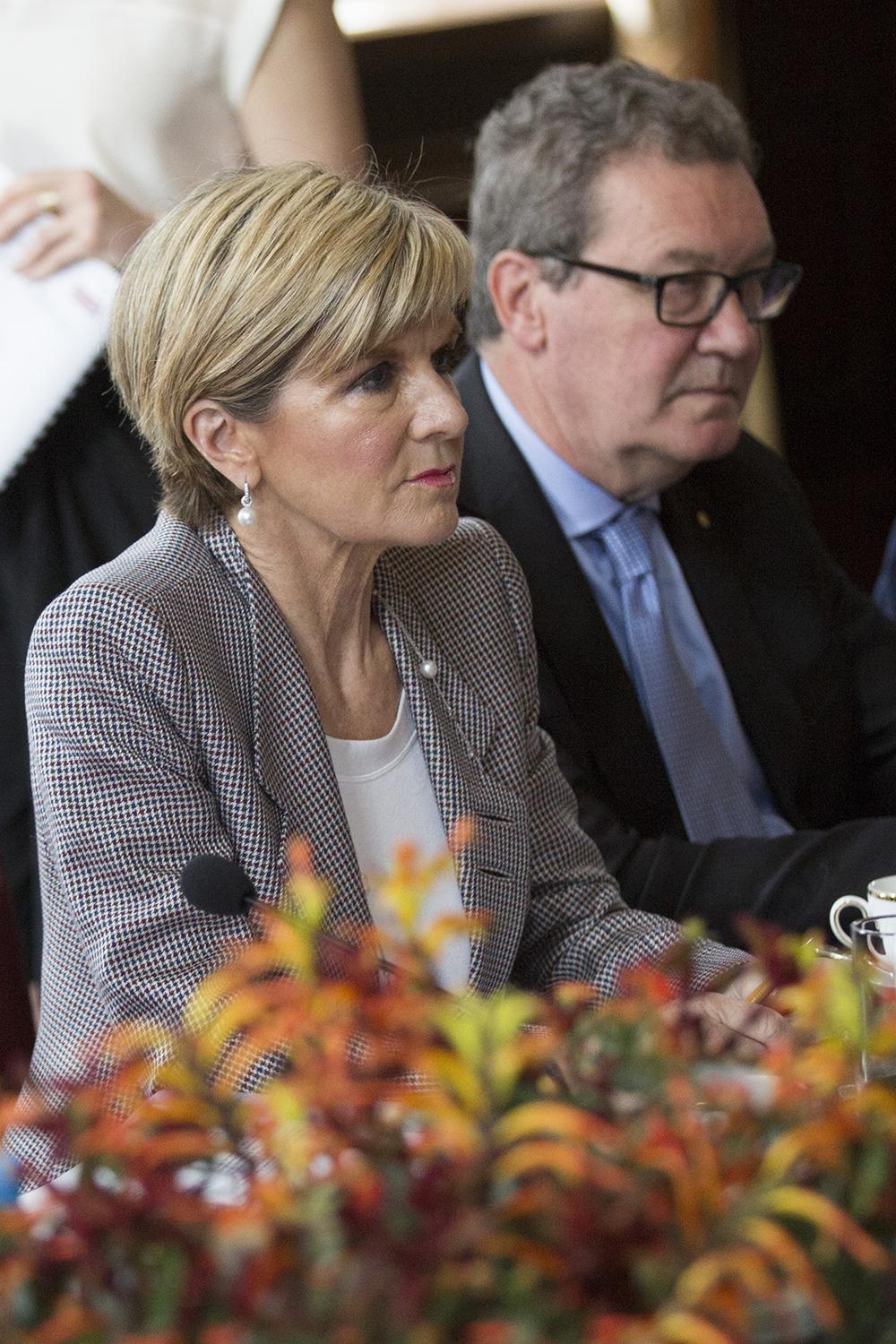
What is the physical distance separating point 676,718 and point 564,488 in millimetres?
352

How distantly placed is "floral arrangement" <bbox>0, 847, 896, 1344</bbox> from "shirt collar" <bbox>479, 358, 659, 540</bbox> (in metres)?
1.66

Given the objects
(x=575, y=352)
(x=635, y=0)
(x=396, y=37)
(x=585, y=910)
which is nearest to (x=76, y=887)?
(x=585, y=910)

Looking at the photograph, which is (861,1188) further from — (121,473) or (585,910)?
(121,473)

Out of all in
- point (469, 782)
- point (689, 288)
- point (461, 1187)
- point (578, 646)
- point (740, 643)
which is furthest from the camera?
point (740, 643)

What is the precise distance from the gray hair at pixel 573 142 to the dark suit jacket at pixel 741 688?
202 millimetres

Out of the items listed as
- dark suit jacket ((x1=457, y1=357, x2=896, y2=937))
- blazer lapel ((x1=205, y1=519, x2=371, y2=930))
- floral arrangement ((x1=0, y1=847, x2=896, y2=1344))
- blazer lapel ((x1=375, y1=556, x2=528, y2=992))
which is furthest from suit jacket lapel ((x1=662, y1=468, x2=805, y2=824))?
floral arrangement ((x1=0, y1=847, x2=896, y2=1344))

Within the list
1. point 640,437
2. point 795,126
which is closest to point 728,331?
point 640,437

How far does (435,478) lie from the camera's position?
163 cm

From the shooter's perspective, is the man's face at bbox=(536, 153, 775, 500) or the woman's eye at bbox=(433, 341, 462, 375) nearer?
the woman's eye at bbox=(433, 341, 462, 375)

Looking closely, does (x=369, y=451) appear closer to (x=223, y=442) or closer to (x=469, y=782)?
(x=223, y=442)

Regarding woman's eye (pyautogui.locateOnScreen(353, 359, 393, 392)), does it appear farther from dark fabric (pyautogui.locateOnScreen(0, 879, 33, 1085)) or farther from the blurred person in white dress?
dark fabric (pyautogui.locateOnScreen(0, 879, 33, 1085))

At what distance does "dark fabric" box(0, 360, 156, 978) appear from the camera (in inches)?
75.5

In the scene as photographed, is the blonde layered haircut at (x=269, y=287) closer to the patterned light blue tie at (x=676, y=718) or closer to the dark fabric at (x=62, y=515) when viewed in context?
the dark fabric at (x=62, y=515)

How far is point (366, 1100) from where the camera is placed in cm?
60
